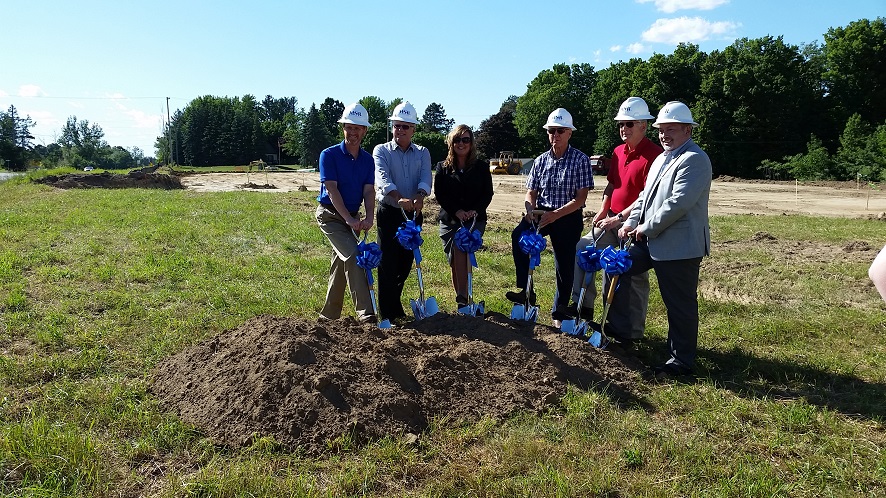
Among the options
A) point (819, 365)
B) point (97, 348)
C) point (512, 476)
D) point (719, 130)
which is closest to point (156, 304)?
point (97, 348)

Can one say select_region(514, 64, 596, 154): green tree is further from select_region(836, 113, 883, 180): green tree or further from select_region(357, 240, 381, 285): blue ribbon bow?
select_region(357, 240, 381, 285): blue ribbon bow

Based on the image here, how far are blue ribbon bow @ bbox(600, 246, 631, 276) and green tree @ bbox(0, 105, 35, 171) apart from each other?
251ft

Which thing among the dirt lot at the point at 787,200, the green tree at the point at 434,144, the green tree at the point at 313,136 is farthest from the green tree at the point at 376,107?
the dirt lot at the point at 787,200

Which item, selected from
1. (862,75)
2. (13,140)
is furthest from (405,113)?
(13,140)

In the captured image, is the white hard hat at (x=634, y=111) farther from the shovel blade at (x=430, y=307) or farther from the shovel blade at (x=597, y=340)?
the shovel blade at (x=430, y=307)

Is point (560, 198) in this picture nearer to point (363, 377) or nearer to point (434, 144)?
point (363, 377)

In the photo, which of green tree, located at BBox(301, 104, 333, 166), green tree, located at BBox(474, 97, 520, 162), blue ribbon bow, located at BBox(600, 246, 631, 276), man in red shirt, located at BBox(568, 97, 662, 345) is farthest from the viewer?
green tree, located at BBox(301, 104, 333, 166)

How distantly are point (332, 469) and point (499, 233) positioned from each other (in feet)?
34.7

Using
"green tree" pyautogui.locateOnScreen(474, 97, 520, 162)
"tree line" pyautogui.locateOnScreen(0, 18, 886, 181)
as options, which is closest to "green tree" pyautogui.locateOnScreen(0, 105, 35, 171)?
"tree line" pyautogui.locateOnScreen(0, 18, 886, 181)

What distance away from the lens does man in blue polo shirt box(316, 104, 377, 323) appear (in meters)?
5.52

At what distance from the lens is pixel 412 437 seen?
361cm

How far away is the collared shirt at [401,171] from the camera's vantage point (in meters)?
5.67

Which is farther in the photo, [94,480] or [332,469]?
[332,469]

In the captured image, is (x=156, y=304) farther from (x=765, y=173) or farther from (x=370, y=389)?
(x=765, y=173)
